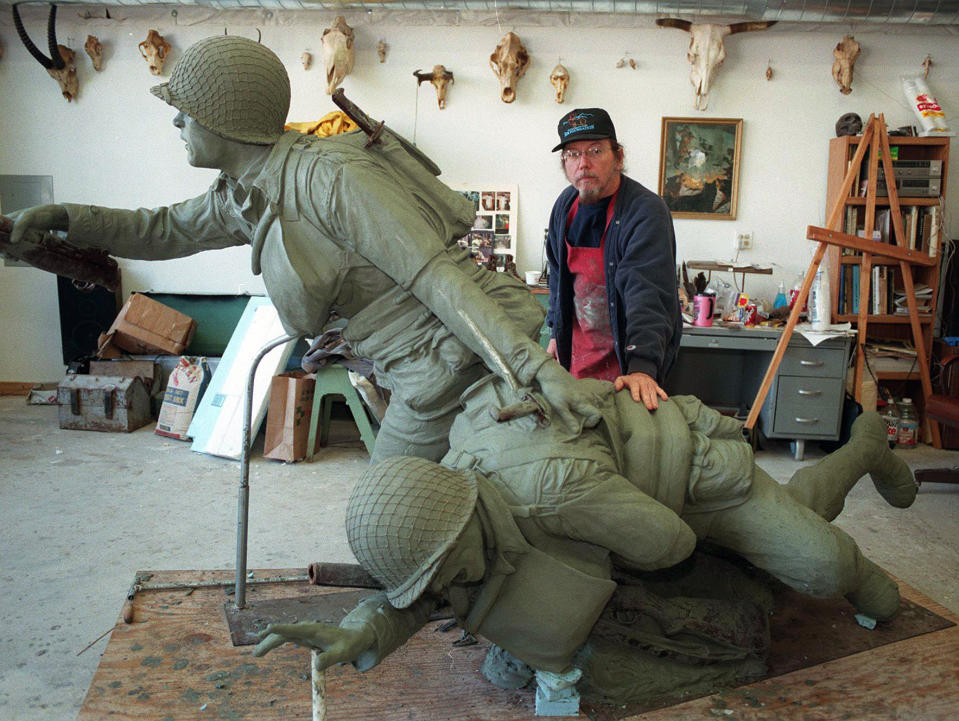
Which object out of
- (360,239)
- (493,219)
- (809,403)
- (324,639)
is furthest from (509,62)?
(324,639)

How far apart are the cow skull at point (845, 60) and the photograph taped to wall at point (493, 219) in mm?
2235

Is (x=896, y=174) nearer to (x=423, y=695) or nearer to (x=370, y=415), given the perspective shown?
(x=370, y=415)

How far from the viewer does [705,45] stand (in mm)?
4957

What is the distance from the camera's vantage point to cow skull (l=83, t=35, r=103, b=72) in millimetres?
5348

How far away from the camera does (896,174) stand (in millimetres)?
4871

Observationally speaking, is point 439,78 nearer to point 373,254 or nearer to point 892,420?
point 892,420

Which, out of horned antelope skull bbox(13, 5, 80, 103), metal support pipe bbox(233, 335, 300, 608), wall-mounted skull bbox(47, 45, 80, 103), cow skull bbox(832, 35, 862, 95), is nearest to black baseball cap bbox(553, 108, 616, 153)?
metal support pipe bbox(233, 335, 300, 608)

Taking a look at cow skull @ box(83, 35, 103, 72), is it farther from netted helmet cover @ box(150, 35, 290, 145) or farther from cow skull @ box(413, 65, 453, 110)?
netted helmet cover @ box(150, 35, 290, 145)

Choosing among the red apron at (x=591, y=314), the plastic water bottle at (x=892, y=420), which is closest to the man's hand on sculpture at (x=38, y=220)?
the red apron at (x=591, y=314)

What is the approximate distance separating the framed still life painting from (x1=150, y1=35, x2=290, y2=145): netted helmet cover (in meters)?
4.01

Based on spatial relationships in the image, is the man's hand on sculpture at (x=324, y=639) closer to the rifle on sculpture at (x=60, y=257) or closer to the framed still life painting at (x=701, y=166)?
the rifle on sculpture at (x=60, y=257)

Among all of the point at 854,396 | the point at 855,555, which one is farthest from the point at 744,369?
the point at 855,555

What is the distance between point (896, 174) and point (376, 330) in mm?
4318

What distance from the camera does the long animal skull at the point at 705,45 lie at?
16.3ft
